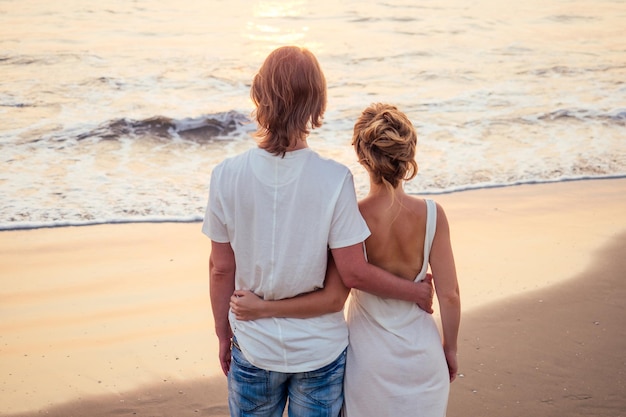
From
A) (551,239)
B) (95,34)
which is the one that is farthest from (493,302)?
(95,34)

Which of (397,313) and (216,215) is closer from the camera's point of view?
(216,215)

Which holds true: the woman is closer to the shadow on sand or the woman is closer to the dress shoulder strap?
the dress shoulder strap

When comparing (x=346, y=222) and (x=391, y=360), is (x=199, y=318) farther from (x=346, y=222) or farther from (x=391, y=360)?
(x=346, y=222)

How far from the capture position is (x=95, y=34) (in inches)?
620

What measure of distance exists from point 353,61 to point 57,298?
A: 11.4m

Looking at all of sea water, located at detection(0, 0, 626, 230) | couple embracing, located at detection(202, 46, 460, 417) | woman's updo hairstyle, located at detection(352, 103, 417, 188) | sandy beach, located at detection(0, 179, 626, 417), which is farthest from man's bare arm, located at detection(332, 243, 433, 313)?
sea water, located at detection(0, 0, 626, 230)

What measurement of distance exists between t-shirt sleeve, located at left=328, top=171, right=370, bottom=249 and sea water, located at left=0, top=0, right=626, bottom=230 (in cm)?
466

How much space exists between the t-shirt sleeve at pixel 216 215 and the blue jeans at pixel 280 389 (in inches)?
13.9

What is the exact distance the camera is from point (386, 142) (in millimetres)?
2293

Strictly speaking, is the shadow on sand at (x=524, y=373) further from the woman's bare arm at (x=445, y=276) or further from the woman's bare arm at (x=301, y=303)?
the woman's bare arm at (x=301, y=303)

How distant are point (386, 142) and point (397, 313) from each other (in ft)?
1.87

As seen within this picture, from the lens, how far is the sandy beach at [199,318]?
3.64 m

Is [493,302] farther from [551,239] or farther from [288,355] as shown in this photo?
[288,355]

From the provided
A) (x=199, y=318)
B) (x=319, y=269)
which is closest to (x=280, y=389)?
(x=319, y=269)
